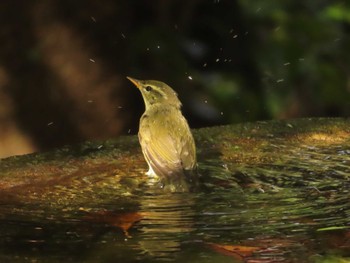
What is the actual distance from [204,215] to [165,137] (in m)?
1.05

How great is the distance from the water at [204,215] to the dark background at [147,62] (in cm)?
183

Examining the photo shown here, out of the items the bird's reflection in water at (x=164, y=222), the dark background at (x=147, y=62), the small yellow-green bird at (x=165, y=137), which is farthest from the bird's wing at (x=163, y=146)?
the dark background at (x=147, y=62)

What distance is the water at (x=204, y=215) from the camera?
2145 millimetres

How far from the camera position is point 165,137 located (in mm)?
3672

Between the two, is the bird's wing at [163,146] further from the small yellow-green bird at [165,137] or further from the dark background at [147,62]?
the dark background at [147,62]

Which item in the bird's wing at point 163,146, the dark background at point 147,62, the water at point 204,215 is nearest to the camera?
the water at point 204,215

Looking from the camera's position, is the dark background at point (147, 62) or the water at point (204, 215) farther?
the dark background at point (147, 62)

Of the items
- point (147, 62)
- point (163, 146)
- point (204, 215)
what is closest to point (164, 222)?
point (204, 215)

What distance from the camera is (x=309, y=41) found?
561 centimetres

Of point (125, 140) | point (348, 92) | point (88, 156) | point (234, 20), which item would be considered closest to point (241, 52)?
point (234, 20)

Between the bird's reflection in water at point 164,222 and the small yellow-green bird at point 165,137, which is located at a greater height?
the small yellow-green bird at point 165,137

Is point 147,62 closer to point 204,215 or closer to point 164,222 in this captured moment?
point 204,215

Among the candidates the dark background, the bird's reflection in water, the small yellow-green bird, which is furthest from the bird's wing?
the dark background

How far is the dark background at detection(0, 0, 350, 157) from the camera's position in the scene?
18.4 ft
